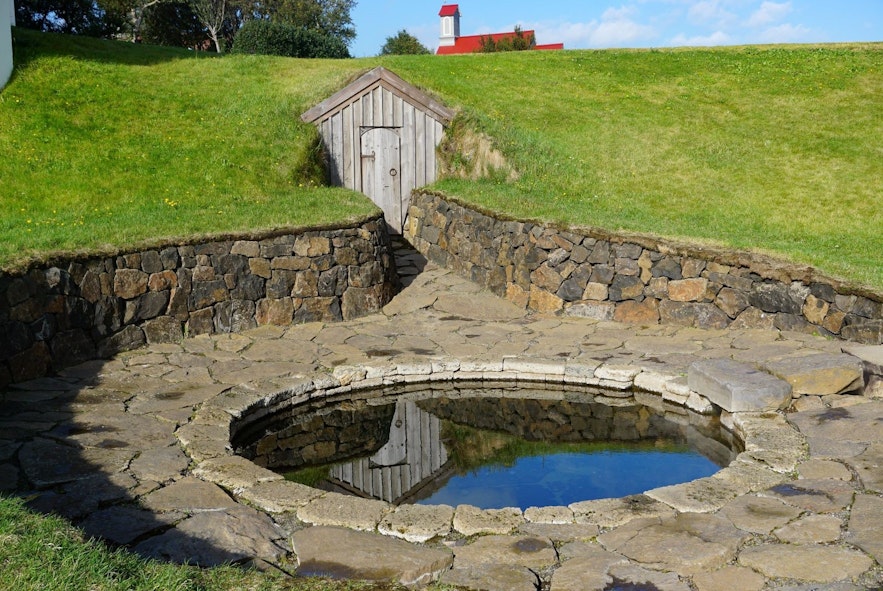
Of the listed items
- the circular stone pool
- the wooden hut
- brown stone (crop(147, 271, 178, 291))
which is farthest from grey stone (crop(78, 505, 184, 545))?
the wooden hut

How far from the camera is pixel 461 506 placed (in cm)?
561

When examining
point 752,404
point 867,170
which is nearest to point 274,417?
point 752,404

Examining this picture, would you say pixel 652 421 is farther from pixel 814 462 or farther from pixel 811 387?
pixel 814 462

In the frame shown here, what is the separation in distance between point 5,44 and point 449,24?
165 ft

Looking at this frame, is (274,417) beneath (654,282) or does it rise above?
beneath

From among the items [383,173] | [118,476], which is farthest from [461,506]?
[383,173]

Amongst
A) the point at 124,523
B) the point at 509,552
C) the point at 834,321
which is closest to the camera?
the point at 509,552

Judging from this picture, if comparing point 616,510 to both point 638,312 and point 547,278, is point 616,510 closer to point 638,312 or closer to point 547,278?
point 638,312

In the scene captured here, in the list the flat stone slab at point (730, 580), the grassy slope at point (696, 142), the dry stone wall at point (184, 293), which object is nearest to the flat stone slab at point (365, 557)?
the flat stone slab at point (730, 580)

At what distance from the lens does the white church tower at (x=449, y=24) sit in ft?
206

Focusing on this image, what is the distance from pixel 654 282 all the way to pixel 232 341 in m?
5.01

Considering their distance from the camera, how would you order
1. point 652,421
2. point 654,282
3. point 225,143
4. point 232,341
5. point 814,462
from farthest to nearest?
point 225,143 < point 654,282 < point 232,341 < point 652,421 < point 814,462

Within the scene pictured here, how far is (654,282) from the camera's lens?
35.0ft

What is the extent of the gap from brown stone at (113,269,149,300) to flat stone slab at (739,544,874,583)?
7.07 meters
